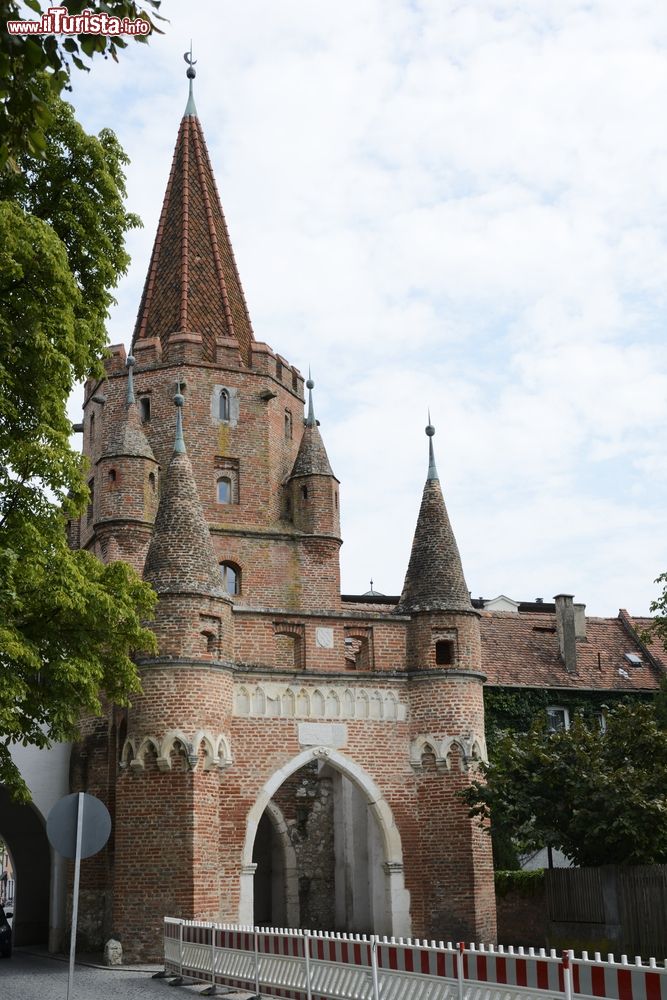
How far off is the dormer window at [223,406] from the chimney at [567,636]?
14.0m

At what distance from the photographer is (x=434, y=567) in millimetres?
27969

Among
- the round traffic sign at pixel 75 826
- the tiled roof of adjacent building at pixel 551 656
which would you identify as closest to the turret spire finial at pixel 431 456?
the tiled roof of adjacent building at pixel 551 656

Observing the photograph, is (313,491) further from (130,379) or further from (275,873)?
(275,873)

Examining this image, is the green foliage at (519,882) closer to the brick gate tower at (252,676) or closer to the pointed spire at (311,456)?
the brick gate tower at (252,676)

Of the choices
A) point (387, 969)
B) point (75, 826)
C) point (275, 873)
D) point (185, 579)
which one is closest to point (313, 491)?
point (185, 579)

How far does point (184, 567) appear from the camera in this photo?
82.6ft

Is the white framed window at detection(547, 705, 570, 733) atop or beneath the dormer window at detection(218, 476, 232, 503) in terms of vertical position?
beneath

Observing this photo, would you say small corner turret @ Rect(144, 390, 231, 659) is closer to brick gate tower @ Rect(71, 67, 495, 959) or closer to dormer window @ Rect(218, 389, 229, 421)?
brick gate tower @ Rect(71, 67, 495, 959)

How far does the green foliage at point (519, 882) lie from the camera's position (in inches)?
1096

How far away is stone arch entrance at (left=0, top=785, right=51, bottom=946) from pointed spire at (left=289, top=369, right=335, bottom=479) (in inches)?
427

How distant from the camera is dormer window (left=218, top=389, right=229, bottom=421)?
31.4 meters

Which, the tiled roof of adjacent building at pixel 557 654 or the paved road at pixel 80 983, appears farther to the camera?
the tiled roof of adjacent building at pixel 557 654

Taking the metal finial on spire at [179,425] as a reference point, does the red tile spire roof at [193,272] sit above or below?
above

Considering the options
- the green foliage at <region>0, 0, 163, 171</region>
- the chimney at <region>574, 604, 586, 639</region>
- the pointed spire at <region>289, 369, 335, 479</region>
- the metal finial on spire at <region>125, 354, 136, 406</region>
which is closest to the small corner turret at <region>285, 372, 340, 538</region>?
the pointed spire at <region>289, 369, 335, 479</region>
